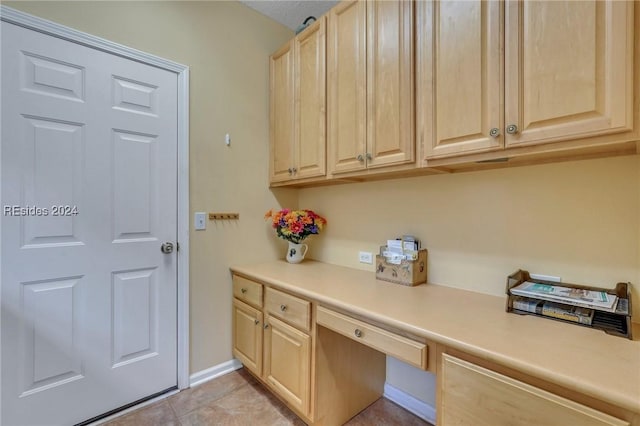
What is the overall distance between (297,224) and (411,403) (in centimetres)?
134

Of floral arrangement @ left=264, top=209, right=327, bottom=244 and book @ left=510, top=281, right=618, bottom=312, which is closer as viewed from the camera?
book @ left=510, top=281, right=618, bottom=312

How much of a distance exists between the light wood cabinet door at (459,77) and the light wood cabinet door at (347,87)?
0.34 meters

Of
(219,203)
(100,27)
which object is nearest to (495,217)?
(219,203)

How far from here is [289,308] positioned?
1558 mm

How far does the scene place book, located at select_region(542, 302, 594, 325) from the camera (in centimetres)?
100

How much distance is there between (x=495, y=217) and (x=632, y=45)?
76 centimetres

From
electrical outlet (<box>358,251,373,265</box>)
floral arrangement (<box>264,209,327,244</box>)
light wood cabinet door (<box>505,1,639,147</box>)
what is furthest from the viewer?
floral arrangement (<box>264,209,327,244</box>)

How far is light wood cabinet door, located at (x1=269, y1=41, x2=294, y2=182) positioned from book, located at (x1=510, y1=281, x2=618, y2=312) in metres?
1.52

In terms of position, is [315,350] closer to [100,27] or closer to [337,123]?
[337,123]

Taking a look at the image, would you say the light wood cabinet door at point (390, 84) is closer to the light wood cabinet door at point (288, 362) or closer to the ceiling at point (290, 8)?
the ceiling at point (290, 8)

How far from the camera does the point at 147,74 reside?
173 cm

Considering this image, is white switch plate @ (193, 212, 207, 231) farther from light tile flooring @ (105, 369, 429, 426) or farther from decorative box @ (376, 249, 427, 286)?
decorative box @ (376, 249, 427, 286)

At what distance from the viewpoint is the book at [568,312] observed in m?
1.00

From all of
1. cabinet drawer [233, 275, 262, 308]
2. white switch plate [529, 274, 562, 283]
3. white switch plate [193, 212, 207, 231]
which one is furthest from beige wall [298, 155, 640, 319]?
white switch plate [193, 212, 207, 231]
